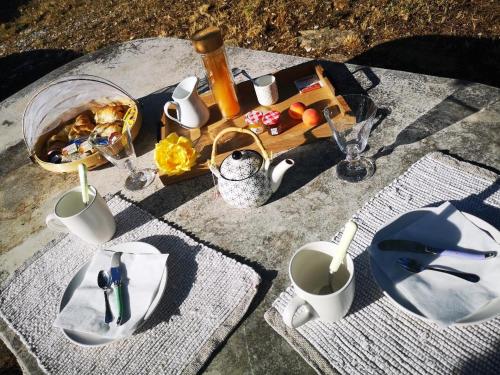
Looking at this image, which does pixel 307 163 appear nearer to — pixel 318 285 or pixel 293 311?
pixel 318 285

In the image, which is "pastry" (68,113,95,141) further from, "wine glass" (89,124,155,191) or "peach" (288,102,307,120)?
"peach" (288,102,307,120)

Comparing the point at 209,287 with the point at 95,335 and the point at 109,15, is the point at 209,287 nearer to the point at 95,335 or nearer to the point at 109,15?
the point at 95,335

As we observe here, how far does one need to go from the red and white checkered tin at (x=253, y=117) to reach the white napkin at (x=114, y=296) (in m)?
0.66

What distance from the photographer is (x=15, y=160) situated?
5.74 ft

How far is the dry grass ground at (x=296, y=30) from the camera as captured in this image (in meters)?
2.65

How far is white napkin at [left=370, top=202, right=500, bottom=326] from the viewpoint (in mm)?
741

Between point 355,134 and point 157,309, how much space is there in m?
0.78

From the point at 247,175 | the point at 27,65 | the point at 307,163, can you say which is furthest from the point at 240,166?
the point at 27,65

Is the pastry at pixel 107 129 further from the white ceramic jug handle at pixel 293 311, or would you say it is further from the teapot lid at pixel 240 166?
the white ceramic jug handle at pixel 293 311

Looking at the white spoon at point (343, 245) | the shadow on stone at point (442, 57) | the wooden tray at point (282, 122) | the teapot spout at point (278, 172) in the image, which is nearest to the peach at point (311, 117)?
the wooden tray at point (282, 122)

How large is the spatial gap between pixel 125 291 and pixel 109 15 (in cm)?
495

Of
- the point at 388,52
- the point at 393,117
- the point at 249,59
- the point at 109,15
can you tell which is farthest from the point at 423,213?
the point at 109,15

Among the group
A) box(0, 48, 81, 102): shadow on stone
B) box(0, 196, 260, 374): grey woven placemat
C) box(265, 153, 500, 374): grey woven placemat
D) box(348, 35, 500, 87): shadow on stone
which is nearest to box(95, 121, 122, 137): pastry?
box(0, 196, 260, 374): grey woven placemat

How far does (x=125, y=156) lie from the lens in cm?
134
